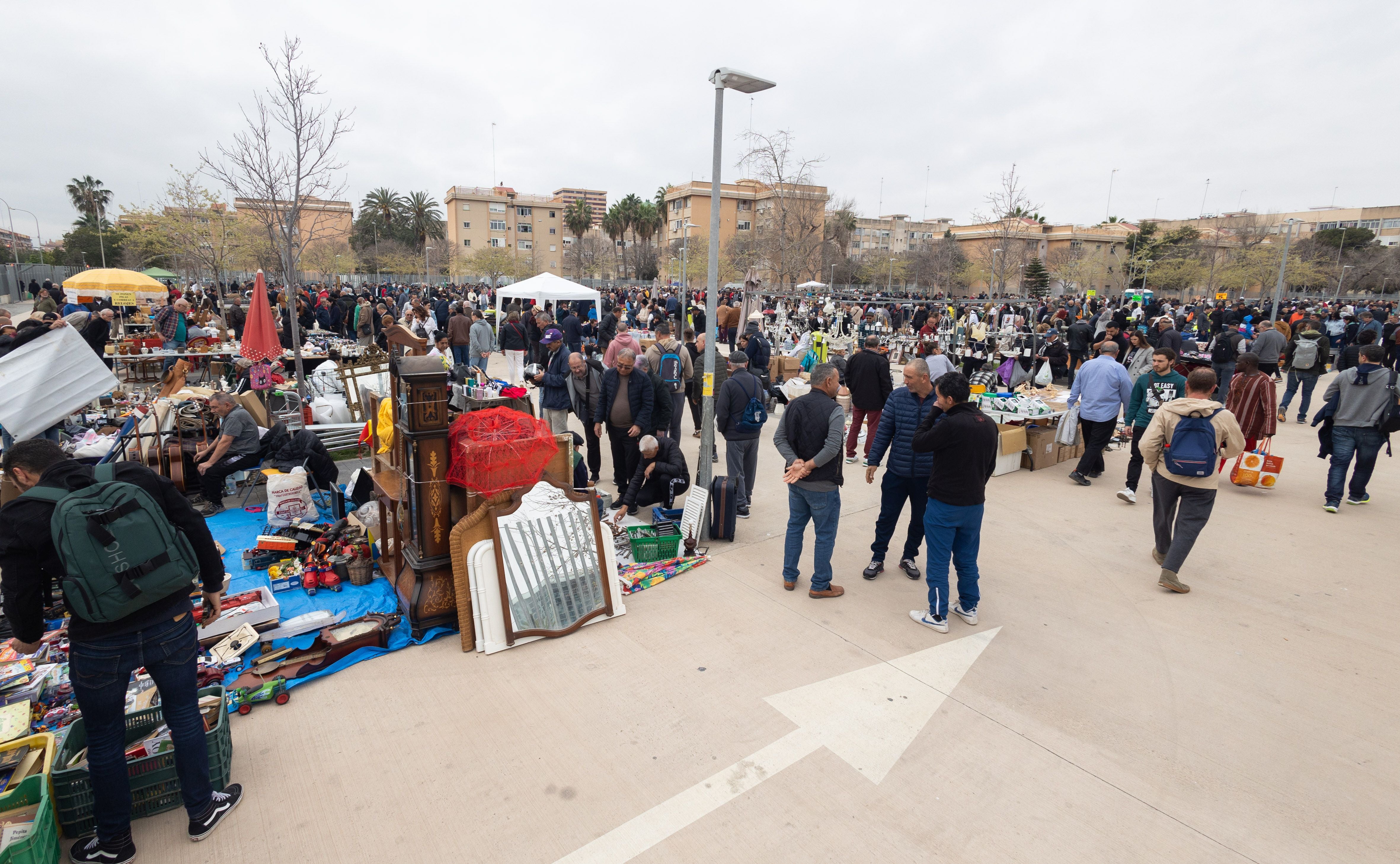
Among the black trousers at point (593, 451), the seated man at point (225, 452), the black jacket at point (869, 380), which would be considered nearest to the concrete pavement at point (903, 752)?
the black trousers at point (593, 451)

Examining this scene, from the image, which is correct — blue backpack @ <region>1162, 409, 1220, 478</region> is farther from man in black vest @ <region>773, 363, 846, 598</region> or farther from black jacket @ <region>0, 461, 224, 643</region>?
black jacket @ <region>0, 461, 224, 643</region>

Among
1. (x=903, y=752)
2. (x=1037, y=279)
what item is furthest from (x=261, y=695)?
(x=1037, y=279)

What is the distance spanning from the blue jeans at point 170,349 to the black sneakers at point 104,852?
11358 millimetres

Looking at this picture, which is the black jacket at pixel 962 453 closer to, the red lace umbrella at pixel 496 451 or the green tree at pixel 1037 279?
the red lace umbrella at pixel 496 451

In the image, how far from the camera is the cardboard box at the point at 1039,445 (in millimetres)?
8859

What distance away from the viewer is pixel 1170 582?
5.21 meters

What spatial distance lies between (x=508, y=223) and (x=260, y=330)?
240 feet

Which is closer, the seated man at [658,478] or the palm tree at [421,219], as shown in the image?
the seated man at [658,478]

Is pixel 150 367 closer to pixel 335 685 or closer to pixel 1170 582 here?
pixel 335 685

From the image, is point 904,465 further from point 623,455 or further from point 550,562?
point 623,455

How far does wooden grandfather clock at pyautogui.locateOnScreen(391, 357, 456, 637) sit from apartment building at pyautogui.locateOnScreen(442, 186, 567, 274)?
70.7 m

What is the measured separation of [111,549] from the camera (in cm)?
247

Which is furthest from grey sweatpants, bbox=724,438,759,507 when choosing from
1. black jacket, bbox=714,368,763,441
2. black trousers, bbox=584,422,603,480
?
black trousers, bbox=584,422,603,480

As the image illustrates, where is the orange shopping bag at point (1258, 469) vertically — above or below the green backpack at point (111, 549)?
below
